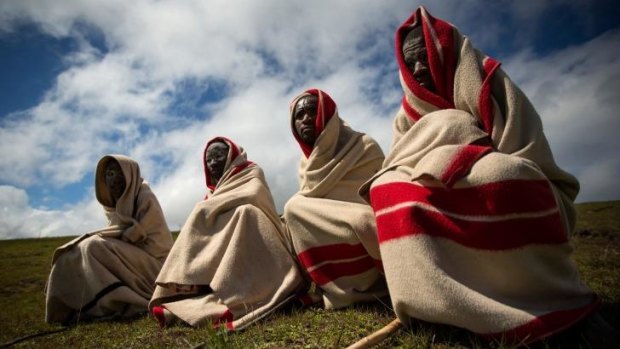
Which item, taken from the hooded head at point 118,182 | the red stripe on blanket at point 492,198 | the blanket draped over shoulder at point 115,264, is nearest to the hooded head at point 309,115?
the red stripe on blanket at point 492,198

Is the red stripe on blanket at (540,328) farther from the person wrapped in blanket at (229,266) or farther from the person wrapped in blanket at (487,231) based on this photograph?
A: the person wrapped in blanket at (229,266)

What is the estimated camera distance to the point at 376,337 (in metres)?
2.20

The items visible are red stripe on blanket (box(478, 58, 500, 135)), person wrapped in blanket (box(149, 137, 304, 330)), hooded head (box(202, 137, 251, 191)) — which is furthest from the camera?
hooded head (box(202, 137, 251, 191))

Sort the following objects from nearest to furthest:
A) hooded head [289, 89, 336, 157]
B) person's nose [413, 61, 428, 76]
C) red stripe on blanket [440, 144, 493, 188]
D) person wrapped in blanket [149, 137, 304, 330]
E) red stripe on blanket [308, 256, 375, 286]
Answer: red stripe on blanket [440, 144, 493, 188] → person's nose [413, 61, 428, 76] → red stripe on blanket [308, 256, 375, 286] → person wrapped in blanket [149, 137, 304, 330] → hooded head [289, 89, 336, 157]

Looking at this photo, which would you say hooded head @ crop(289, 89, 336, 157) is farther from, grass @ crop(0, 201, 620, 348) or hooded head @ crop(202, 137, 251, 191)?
grass @ crop(0, 201, 620, 348)

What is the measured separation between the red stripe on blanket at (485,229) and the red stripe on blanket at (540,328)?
0.40 meters

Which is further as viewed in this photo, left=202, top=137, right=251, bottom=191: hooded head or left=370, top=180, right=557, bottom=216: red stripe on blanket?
left=202, top=137, right=251, bottom=191: hooded head

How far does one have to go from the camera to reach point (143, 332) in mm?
3871

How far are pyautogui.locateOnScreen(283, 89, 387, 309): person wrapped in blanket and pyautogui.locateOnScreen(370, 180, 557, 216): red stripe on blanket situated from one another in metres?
1.14

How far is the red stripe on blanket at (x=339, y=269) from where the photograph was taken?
11.3 ft

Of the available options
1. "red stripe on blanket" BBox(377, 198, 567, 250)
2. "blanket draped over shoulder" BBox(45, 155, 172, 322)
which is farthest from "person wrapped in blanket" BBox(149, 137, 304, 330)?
"red stripe on blanket" BBox(377, 198, 567, 250)

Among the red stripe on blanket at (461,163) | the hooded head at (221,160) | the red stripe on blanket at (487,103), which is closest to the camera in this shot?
the red stripe on blanket at (461,163)

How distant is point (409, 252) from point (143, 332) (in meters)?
3.12

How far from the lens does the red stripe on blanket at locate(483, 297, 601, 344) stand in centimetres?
191
